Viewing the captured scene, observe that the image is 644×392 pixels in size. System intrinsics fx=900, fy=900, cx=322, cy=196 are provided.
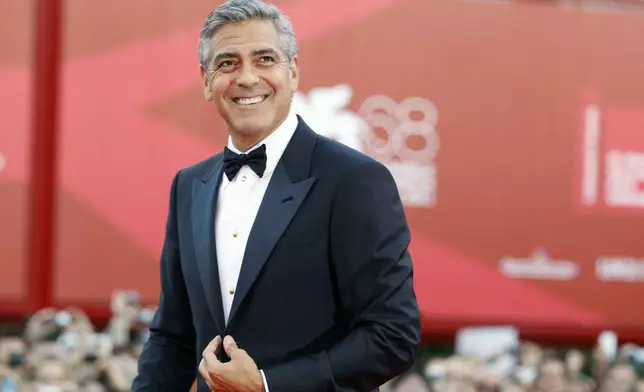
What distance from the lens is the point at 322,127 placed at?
273 centimetres

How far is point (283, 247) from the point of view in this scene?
1013 millimetres

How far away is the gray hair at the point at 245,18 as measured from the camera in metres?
1.04

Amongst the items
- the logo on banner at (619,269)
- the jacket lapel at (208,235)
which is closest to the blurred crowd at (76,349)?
the logo on banner at (619,269)

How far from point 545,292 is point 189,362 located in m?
1.84

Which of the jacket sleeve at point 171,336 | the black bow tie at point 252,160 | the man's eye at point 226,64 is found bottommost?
the jacket sleeve at point 171,336

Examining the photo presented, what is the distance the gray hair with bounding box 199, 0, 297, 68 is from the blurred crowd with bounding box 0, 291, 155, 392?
167cm

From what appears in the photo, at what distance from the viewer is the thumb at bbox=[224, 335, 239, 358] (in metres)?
0.99

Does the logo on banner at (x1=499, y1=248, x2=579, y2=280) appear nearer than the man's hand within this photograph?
No

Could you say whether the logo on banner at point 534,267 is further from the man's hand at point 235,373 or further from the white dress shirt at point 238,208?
the man's hand at point 235,373

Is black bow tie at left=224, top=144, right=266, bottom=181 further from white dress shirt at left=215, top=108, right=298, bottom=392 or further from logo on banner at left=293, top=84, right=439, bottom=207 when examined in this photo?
logo on banner at left=293, top=84, right=439, bottom=207

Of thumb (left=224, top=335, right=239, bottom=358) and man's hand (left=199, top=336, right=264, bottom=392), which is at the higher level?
thumb (left=224, top=335, right=239, bottom=358)

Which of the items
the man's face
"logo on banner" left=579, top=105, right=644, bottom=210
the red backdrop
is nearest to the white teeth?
the man's face

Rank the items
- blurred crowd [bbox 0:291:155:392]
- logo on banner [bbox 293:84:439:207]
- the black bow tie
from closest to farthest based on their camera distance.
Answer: the black bow tie → blurred crowd [bbox 0:291:155:392] → logo on banner [bbox 293:84:439:207]

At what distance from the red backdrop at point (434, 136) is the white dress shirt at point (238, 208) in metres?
1.62
